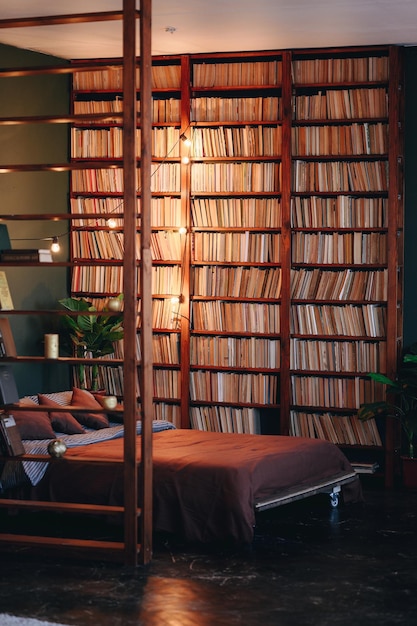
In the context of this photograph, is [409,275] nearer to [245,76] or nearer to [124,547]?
[245,76]

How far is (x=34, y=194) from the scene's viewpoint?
29.4ft

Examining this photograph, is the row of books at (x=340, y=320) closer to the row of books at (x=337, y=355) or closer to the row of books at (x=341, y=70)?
the row of books at (x=337, y=355)

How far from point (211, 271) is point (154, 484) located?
2.87 metres

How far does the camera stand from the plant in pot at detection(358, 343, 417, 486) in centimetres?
827

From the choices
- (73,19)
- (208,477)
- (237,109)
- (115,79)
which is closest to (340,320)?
(237,109)

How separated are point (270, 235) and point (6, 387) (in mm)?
3348

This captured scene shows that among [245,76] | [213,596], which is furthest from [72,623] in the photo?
[245,76]

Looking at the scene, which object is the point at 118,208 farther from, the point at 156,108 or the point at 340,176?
the point at 340,176

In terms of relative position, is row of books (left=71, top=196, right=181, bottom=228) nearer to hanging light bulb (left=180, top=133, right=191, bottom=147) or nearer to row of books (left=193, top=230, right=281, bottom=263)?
row of books (left=193, top=230, right=281, bottom=263)

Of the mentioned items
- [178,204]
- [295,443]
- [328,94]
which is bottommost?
[295,443]

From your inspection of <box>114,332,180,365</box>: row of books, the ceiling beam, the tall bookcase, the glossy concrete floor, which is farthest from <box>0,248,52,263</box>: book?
<box>114,332,180,365</box>: row of books

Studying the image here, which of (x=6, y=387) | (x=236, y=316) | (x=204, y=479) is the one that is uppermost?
(x=236, y=316)

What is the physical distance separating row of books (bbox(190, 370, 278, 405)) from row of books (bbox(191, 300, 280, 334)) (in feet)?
1.29

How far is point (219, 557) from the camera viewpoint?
616 centimetres
